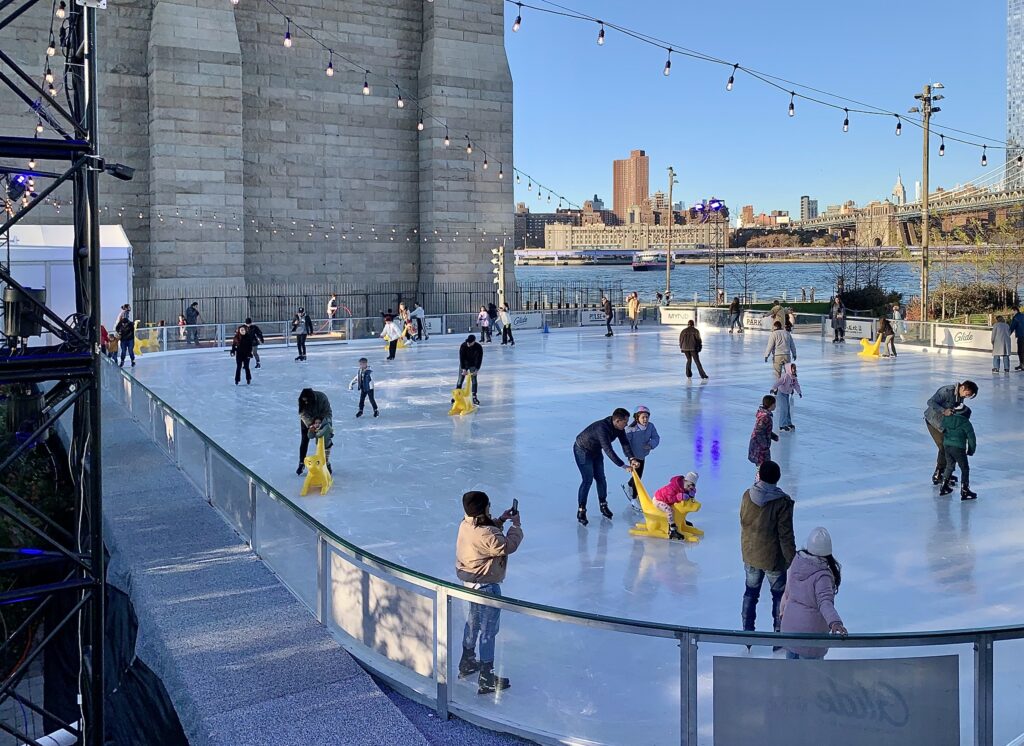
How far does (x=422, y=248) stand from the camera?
40719 millimetres

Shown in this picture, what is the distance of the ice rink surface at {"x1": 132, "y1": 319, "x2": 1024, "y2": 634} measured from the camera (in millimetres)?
8617

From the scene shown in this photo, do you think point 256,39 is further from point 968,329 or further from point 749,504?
point 749,504

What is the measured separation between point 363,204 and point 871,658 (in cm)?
3671

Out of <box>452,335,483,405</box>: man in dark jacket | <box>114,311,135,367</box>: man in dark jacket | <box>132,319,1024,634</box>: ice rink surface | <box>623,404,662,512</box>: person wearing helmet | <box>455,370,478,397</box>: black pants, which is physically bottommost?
<box>132,319,1024,634</box>: ice rink surface

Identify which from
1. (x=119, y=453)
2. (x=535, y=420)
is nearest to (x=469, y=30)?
(x=535, y=420)

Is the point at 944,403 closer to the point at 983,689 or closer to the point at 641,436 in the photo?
the point at 641,436

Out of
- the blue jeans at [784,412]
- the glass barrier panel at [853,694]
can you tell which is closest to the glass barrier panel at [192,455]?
the glass barrier panel at [853,694]

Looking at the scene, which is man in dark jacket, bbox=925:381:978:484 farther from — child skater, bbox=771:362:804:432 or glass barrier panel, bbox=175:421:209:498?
glass barrier panel, bbox=175:421:209:498

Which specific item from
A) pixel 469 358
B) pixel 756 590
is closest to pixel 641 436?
pixel 756 590

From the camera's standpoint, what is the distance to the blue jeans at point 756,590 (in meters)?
7.10

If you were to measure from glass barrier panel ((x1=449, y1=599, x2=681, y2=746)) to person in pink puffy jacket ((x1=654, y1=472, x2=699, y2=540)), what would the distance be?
4927mm

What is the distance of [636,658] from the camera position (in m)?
4.81

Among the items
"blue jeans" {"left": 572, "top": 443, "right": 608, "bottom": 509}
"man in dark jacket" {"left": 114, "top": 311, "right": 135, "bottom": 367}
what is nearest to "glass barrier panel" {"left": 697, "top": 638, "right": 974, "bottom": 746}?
"blue jeans" {"left": 572, "top": 443, "right": 608, "bottom": 509}

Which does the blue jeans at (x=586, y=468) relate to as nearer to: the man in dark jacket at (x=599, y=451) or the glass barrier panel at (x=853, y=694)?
the man in dark jacket at (x=599, y=451)
